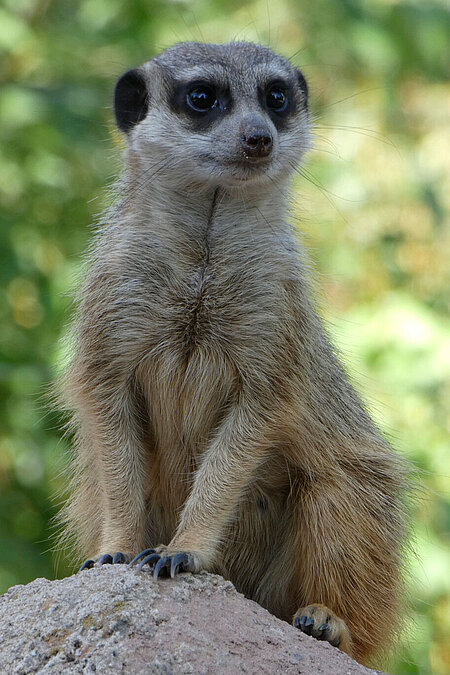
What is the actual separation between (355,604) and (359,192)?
3926mm

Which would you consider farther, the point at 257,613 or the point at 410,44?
the point at 410,44

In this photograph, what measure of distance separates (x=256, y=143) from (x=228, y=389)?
928 mm

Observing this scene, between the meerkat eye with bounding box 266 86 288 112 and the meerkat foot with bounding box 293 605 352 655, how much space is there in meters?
2.04

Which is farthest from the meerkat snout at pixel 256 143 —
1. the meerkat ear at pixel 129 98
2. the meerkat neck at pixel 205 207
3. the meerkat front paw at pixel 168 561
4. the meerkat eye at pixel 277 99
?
the meerkat front paw at pixel 168 561

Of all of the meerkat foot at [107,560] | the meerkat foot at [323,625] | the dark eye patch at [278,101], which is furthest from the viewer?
the dark eye patch at [278,101]

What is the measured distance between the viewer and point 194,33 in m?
6.56

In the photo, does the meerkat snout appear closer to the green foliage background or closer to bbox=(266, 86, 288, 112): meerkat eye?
bbox=(266, 86, 288, 112): meerkat eye

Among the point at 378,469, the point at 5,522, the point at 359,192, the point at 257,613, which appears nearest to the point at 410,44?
the point at 359,192

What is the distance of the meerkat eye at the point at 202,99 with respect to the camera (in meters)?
4.10

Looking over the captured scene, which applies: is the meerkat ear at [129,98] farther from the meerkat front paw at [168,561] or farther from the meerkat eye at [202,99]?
the meerkat front paw at [168,561]

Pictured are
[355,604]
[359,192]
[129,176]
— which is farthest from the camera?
[359,192]

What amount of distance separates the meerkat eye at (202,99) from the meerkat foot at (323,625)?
78.9 inches

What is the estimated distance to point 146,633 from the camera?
2.88 metres

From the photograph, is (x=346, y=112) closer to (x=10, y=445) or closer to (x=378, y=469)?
(x=10, y=445)
